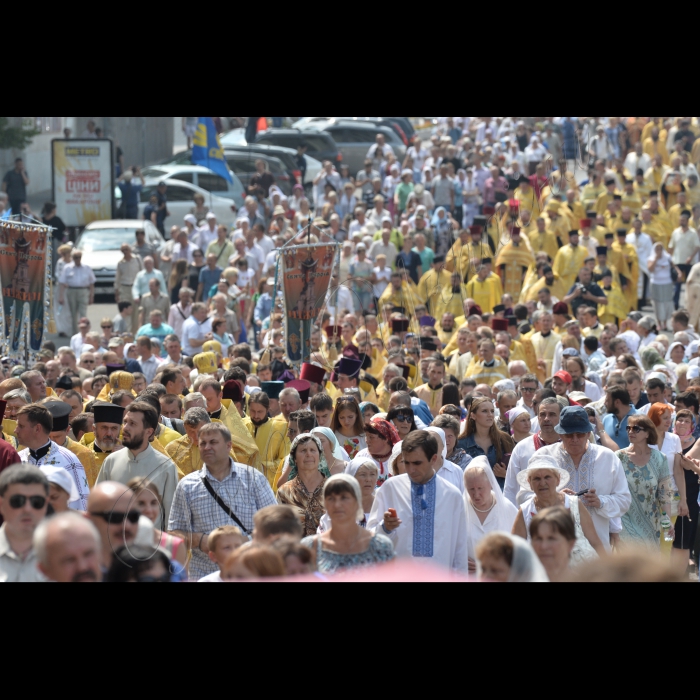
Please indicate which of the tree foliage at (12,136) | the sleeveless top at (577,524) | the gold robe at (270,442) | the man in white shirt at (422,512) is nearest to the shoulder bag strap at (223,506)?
the man in white shirt at (422,512)

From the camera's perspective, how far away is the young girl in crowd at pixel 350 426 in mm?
8930

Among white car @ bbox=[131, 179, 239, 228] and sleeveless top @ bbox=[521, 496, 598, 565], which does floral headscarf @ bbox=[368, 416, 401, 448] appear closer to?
sleeveless top @ bbox=[521, 496, 598, 565]

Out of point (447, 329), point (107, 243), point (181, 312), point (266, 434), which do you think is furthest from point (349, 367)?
point (107, 243)

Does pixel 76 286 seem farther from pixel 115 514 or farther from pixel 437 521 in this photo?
pixel 115 514

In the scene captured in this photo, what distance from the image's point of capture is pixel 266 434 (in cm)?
920

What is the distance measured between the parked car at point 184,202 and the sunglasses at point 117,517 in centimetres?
2070

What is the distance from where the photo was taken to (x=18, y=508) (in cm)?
510

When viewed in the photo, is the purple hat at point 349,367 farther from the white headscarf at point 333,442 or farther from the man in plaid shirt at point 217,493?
the man in plaid shirt at point 217,493

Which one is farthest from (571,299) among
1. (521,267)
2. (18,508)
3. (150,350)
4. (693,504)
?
(18,508)

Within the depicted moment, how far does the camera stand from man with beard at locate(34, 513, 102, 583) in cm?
424

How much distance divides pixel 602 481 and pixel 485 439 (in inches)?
59.6
